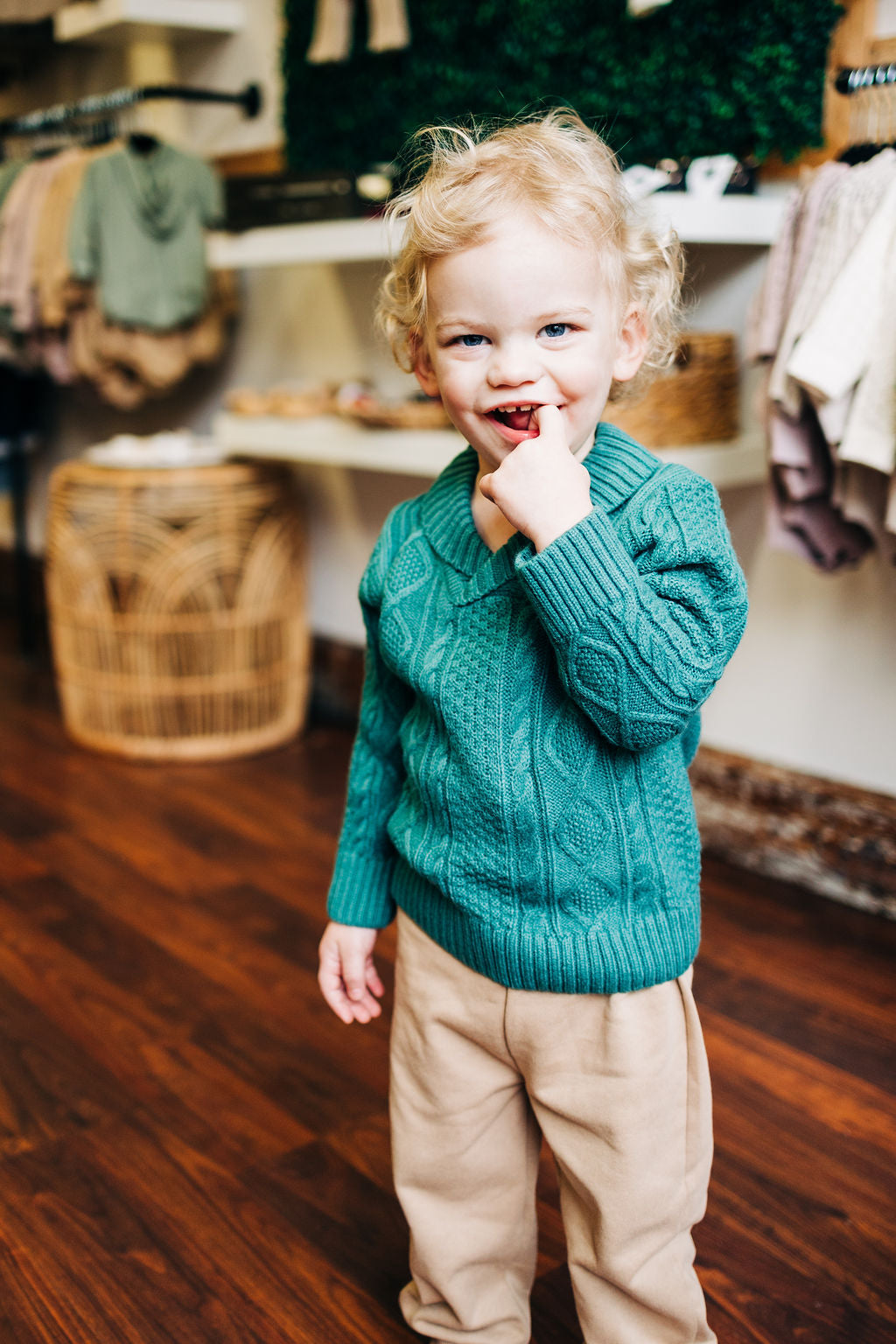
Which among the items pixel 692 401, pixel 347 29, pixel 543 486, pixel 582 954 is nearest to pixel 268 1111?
pixel 582 954

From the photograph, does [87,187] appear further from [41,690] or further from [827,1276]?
→ [827,1276]

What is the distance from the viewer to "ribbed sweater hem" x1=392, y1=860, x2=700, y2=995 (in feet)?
2.75

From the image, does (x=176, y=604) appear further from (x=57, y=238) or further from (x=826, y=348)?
(x=826, y=348)

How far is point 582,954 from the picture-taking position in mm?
836

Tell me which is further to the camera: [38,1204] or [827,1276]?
[38,1204]

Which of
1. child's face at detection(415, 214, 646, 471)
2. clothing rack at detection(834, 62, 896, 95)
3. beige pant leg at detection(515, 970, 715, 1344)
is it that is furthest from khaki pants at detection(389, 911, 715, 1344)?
clothing rack at detection(834, 62, 896, 95)

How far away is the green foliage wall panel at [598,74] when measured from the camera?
1.78 metres

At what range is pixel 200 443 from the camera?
2.74 metres

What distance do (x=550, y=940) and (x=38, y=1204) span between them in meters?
0.71

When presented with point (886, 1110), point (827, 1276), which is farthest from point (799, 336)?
point (827, 1276)

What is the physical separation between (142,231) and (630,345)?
80.0 inches

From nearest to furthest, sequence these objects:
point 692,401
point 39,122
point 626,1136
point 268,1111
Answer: point 626,1136 → point 268,1111 → point 692,401 → point 39,122

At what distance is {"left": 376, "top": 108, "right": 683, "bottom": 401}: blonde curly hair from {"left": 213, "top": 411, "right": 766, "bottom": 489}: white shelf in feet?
2.89

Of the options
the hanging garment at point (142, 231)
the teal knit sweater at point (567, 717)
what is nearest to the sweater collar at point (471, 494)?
the teal knit sweater at point (567, 717)
